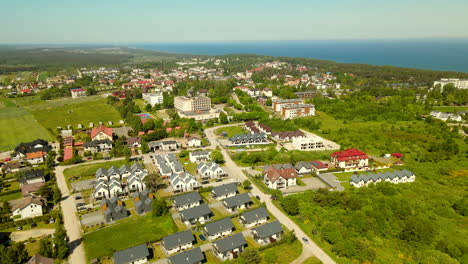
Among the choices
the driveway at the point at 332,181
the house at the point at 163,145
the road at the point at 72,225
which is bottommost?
the road at the point at 72,225

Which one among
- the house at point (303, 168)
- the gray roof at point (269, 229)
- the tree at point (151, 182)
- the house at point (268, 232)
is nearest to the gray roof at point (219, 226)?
the house at point (268, 232)

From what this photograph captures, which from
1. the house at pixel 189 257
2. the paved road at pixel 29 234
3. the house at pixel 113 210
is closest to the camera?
the house at pixel 189 257

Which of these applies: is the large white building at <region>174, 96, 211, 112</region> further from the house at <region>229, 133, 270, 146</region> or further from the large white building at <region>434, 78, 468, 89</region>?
the large white building at <region>434, 78, 468, 89</region>

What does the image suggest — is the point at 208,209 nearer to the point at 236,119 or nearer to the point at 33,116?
the point at 236,119

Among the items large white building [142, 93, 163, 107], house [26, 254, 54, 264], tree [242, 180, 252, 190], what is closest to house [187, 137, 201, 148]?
tree [242, 180, 252, 190]

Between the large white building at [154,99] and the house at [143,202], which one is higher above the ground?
the large white building at [154,99]

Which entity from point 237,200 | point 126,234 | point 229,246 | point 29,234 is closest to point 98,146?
point 29,234

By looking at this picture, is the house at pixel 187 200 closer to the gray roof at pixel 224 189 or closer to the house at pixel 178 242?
the gray roof at pixel 224 189

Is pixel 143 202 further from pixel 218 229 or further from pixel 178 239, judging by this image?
pixel 218 229

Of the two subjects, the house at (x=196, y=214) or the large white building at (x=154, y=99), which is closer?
the house at (x=196, y=214)

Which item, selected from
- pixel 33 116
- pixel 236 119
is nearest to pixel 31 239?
pixel 236 119
